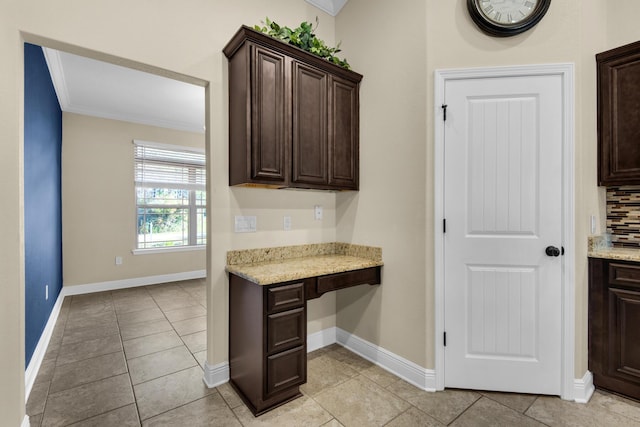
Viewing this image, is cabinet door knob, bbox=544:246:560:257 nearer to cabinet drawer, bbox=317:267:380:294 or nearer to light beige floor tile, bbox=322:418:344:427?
cabinet drawer, bbox=317:267:380:294

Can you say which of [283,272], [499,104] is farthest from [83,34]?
[499,104]

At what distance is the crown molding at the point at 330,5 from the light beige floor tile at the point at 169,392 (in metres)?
3.31

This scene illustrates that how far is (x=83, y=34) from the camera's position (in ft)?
5.48

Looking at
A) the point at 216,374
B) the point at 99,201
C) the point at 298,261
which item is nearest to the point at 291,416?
the point at 216,374

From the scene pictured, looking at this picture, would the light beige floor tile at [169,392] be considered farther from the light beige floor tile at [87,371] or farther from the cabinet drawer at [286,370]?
the cabinet drawer at [286,370]

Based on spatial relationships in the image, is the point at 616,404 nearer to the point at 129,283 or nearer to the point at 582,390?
the point at 582,390

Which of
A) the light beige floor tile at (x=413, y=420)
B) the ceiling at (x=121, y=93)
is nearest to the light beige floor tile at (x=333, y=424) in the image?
the light beige floor tile at (x=413, y=420)

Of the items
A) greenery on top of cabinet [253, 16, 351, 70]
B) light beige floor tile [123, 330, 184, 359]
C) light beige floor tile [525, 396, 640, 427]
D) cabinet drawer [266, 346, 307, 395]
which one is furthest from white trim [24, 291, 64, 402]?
light beige floor tile [525, 396, 640, 427]

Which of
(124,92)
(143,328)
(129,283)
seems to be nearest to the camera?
(143,328)

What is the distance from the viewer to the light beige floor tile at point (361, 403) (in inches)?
71.2

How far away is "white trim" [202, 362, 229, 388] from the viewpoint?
2.15 meters

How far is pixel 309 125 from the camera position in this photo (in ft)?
7.45

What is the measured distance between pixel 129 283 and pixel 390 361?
14.7 ft

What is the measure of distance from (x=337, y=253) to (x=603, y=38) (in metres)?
2.59
